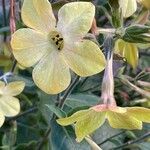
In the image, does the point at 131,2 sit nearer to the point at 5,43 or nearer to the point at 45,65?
the point at 45,65

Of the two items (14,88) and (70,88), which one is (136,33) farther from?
(14,88)

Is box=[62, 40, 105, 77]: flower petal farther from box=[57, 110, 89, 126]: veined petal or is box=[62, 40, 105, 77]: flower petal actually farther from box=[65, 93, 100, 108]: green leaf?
box=[65, 93, 100, 108]: green leaf

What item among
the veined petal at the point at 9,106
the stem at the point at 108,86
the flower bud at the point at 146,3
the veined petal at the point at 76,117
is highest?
the flower bud at the point at 146,3

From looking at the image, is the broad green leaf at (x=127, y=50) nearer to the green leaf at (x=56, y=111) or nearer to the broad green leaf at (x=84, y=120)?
the green leaf at (x=56, y=111)

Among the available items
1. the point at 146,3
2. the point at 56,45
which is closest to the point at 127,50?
the point at 146,3

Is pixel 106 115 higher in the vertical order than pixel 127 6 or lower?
lower

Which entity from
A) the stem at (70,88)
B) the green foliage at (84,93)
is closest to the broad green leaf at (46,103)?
the green foliage at (84,93)
